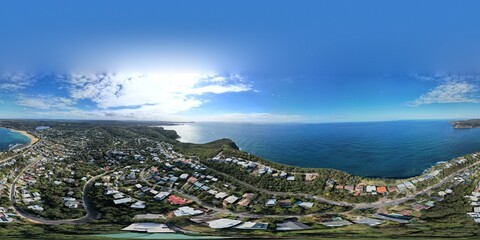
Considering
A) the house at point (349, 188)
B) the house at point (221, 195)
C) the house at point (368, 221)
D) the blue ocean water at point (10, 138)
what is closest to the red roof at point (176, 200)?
the house at point (221, 195)

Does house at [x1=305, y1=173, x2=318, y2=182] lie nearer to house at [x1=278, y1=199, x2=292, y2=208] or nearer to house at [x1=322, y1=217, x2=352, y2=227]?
house at [x1=278, y1=199, x2=292, y2=208]

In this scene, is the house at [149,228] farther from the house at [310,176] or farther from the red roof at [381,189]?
the red roof at [381,189]

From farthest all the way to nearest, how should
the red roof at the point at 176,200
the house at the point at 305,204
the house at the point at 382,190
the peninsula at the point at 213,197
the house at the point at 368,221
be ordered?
1. the house at the point at 382,190
2. the house at the point at 305,204
3. the red roof at the point at 176,200
4. the house at the point at 368,221
5. the peninsula at the point at 213,197

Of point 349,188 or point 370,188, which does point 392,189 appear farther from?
point 349,188

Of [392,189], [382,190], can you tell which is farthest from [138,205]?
[392,189]

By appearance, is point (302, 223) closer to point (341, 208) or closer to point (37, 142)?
point (341, 208)
